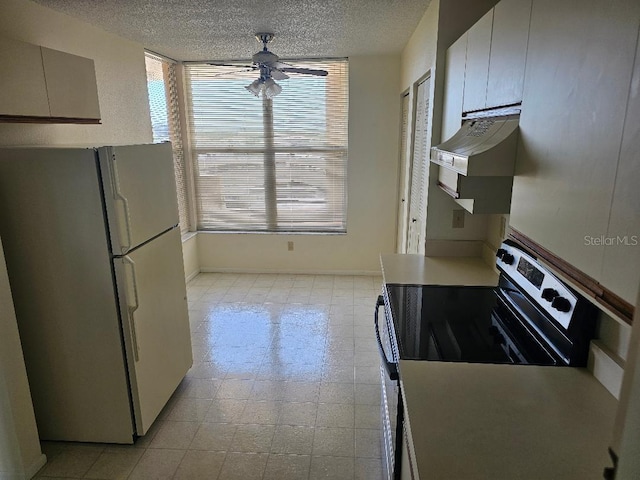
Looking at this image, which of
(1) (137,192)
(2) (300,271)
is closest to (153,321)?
(1) (137,192)

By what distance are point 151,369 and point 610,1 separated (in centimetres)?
256

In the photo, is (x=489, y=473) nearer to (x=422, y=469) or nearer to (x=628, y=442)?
(x=422, y=469)

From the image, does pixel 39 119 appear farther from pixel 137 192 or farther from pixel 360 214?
pixel 360 214

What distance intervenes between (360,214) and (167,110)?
250cm

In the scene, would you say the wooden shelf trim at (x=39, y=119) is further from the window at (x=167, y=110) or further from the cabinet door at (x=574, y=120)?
the cabinet door at (x=574, y=120)

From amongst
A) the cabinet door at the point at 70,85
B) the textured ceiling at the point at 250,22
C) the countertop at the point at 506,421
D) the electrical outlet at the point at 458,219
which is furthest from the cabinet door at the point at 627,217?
the cabinet door at the point at 70,85

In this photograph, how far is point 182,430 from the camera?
98.6 inches

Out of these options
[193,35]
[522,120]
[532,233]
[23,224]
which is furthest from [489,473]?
[193,35]

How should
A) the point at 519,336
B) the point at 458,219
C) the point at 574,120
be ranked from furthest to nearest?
1. the point at 458,219
2. the point at 519,336
3. the point at 574,120

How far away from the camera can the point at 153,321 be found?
245 cm

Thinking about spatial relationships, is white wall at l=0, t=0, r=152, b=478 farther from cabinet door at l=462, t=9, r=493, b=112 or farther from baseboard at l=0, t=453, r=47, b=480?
cabinet door at l=462, t=9, r=493, b=112

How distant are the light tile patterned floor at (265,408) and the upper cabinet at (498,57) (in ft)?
6.17

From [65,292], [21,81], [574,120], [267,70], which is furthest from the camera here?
[267,70]

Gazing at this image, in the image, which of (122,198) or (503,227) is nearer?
(122,198)
